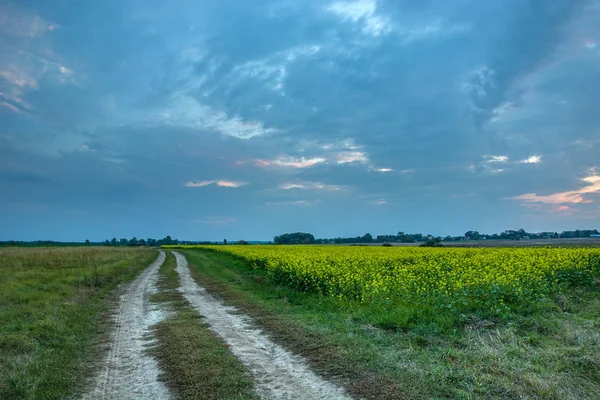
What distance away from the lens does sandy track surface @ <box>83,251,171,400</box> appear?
6453 millimetres

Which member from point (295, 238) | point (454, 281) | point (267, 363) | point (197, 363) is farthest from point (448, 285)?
point (295, 238)

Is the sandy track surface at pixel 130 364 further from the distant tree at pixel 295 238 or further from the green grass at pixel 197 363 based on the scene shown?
the distant tree at pixel 295 238

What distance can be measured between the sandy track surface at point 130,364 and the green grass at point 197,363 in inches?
10.4

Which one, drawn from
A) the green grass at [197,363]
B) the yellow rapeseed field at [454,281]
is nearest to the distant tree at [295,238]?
the yellow rapeseed field at [454,281]

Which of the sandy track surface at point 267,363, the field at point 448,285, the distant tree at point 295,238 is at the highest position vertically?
the distant tree at point 295,238

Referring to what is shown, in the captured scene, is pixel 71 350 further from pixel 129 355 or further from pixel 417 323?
pixel 417 323

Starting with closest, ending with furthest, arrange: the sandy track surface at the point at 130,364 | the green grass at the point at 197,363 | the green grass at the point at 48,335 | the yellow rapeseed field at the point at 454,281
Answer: the green grass at the point at 197,363, the sandy track surface at the point at 130,364, the green grass at the point at 48,335, the yellow rapeseed field at the point at 454,281

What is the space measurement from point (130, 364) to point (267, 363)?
113 inches

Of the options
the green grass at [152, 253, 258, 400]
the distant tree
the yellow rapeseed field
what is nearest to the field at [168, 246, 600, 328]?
the yellow rapeseed field

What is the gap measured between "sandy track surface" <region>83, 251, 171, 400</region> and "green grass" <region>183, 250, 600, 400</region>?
3.03 meters

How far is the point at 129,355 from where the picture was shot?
28.0ft

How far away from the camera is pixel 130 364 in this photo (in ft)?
25.9

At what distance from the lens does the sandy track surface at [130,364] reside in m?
6.45

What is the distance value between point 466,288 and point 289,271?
8.88m
